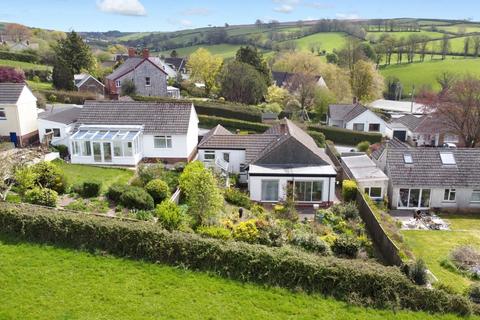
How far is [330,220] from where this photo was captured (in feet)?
87.3

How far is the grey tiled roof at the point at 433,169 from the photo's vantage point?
31891 millimetres

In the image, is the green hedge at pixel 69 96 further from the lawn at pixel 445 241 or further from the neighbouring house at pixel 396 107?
the neighbouring house at pixel 396 107

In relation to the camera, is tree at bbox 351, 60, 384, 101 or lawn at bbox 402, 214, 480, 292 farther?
tree at bbox 351, 60, 384, 101

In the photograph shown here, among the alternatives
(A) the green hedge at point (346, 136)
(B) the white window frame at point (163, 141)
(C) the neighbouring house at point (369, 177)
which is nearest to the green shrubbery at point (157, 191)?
(B) the white window frame at point (163, 141)

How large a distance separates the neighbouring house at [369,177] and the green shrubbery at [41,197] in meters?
21.4

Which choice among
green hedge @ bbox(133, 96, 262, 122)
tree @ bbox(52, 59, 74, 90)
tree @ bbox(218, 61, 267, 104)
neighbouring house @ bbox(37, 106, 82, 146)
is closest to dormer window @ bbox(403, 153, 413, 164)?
green hedge @ bbox(133, 96, 262, 122)

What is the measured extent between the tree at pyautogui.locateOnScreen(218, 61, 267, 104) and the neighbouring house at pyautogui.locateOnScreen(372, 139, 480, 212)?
36.2 metres

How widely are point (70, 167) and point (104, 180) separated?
15.2 feet

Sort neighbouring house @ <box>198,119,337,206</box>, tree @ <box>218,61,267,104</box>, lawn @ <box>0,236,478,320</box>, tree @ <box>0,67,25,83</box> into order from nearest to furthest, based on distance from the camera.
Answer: lawn @ <box>0,236,478,320</box>
neighbouring house @ <box>198,119,337,206</box>
tree @ <box>0,67,25,83</box>
tree @ <box>218,61,267,104</box>

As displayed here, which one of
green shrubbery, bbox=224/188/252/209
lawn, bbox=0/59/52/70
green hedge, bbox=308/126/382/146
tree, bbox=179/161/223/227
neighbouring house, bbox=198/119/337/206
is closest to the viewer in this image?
tree, bbox=179/161/223/227

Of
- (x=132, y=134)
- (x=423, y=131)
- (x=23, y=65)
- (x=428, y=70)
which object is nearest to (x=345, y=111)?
(x=423, y=131)

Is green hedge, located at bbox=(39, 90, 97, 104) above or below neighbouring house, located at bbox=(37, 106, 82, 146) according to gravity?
above

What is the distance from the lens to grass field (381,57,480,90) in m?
102

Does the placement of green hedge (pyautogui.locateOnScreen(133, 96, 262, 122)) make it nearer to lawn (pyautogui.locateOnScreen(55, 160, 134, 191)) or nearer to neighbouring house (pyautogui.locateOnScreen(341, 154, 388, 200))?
neighbouring house (pyautogui.locateOnScreen(341, 154, 388, 200))
